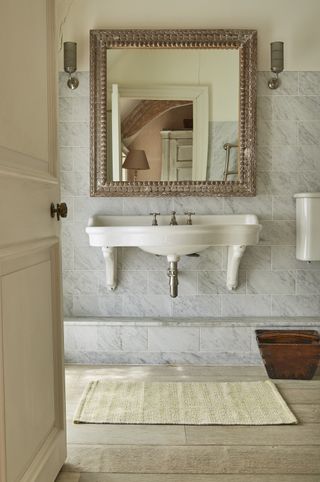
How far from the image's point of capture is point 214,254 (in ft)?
12.1

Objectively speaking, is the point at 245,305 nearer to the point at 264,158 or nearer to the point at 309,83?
the point at 264,158

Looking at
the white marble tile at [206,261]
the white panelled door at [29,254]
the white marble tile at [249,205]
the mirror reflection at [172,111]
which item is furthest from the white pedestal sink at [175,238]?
the white panelled door at [29,254]

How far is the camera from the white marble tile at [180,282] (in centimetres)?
369

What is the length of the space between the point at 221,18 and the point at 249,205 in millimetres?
1145

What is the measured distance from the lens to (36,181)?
5.93ft

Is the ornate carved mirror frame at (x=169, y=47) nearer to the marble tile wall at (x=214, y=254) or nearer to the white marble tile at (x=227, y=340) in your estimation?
the marble tile wall at (x=214, y=254)

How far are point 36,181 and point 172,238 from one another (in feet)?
4.43

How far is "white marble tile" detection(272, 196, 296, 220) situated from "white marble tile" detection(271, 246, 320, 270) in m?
0.19

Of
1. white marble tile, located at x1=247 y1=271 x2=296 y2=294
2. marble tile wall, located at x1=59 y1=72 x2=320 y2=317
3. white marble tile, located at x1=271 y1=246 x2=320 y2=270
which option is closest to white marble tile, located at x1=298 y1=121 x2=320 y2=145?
marble tile wall, located at x1=59 y1=72 x2=320 y2=317

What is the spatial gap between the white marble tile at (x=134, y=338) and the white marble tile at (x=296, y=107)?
1550mm

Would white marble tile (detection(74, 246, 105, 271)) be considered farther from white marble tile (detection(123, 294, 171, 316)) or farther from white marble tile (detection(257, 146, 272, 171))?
white marble tile (detection(257, 146, 272, 171))

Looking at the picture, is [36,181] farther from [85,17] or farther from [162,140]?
[85,17]

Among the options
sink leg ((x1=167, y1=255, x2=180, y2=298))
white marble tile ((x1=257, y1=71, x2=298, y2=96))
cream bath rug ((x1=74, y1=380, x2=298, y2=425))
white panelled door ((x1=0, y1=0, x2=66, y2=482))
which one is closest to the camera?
white panelled door ((x1=0, y1=0, x2=66, y2=482))

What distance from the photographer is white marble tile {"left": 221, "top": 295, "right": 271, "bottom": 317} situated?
3.69 m
